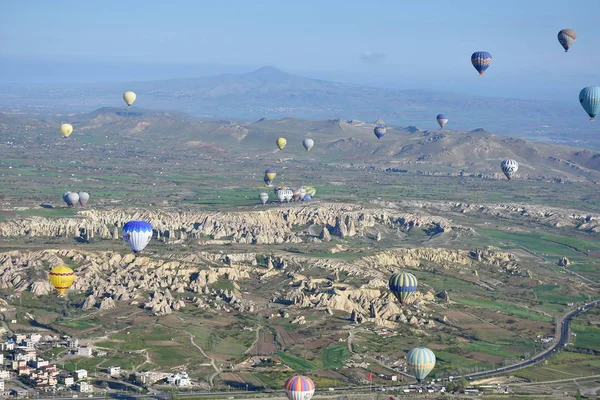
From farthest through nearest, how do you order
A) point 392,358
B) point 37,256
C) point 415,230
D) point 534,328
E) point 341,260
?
point 415,230, point 341,260, point 37,256, point 534,328, point 392,358

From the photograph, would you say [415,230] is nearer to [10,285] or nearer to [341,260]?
[341,260]

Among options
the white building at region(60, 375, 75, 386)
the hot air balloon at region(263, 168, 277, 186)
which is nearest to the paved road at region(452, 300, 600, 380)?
the white building at region(60, 375, 75, 386)

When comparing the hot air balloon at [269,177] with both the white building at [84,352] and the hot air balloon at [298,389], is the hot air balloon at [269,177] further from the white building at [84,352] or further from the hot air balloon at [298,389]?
the hot air balloon at [298,389]

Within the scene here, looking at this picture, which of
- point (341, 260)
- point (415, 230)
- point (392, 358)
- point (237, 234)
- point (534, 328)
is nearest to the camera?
point (392, 358)

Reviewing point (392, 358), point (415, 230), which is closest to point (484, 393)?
point (392, 358)

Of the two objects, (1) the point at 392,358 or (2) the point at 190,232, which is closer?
(1) the point at 392,358

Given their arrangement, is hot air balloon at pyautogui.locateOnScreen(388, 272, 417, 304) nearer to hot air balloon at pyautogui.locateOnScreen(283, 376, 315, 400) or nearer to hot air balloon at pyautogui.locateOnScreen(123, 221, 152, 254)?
hot air balloon at pyautogui.locateOnScreen(123, 221, 152, 254)

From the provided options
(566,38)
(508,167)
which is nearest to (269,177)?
(508,167)

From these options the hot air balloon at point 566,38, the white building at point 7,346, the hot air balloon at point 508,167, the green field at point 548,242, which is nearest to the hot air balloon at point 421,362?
the white building at point 7,346
